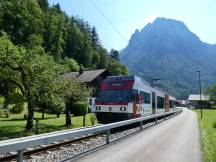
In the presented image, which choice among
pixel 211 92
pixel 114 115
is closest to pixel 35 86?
pixel 114 115

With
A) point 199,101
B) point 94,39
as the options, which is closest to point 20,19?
point 94,39

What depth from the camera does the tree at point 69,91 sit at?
883 inches

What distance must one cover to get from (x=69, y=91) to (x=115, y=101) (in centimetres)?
368

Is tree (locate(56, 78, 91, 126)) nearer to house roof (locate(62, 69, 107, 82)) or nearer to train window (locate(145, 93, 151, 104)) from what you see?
train window (locate(145, 93, 151, 104))

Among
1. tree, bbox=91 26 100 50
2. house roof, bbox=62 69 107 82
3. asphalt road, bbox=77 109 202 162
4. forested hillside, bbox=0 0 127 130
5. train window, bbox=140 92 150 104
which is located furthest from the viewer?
tree, bbox=91 26 100 50

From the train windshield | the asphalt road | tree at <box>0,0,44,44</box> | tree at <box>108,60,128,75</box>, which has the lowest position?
the asphalt road

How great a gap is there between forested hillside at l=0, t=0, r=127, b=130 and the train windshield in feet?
8.46

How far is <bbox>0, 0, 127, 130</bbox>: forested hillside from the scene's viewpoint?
20.0 metres

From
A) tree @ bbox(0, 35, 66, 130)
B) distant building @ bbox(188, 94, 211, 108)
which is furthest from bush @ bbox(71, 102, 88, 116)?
distant building @ bbox(188, 94, 211, 108)

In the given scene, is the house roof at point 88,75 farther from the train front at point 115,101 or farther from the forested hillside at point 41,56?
the train front at point 115,101

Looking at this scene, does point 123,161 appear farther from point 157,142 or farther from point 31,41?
point 31,41

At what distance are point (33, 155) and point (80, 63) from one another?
4253 inches

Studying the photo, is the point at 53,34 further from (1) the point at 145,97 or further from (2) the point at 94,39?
(1) the point at 145,97

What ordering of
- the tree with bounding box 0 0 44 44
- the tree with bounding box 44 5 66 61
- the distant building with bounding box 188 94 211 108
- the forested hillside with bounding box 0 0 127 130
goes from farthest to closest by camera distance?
the distant building with bounding box 188 94 211 108 < the tree with bounding box 44 5 66 61 < the tree with bounding box 0 0 44 44 < the forested hillside with bounding box 0 0 127 130
